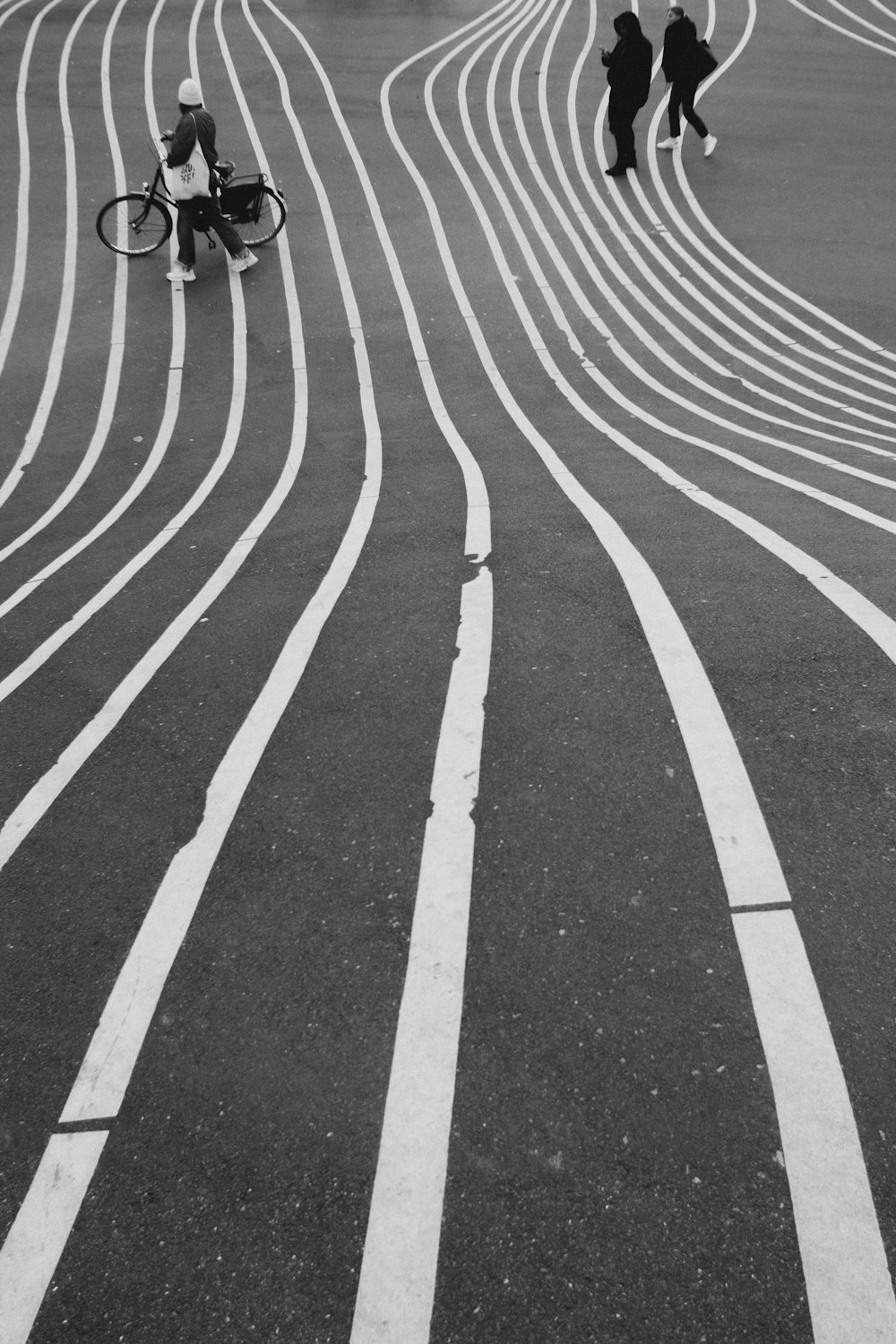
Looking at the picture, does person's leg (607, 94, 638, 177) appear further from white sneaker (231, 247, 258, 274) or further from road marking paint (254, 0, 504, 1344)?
road marking paint (254, 0, 504, 1344)

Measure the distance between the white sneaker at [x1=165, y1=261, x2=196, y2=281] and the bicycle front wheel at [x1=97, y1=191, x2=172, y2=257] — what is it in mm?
689

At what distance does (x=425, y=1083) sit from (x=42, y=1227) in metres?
0.86

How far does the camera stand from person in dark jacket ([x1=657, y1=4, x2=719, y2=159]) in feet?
43.9

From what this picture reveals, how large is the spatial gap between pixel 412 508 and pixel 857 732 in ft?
11.7

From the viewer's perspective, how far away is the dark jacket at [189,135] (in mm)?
10117

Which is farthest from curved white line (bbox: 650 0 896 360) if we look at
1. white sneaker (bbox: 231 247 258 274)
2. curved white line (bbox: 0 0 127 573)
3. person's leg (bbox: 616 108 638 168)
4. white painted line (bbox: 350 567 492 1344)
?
white painted line (bbox: 350 567 492 1344)

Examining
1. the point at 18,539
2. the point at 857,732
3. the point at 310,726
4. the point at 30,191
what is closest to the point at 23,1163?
the point at 310,726

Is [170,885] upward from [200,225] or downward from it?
downward

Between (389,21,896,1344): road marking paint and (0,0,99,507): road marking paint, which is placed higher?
(0,0,99,507): road marking paint

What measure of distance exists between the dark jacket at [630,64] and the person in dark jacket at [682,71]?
0.35 metres

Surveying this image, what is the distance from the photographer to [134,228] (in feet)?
37.9

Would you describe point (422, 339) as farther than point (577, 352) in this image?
Yes

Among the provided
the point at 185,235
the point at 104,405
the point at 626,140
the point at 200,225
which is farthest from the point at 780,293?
the point at 104,405

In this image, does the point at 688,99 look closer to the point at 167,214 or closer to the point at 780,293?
the point at 780,293
